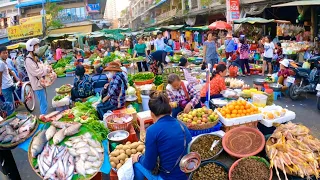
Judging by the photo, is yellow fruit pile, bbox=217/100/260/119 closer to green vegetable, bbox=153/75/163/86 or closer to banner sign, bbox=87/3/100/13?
green vegetable, bbox=153/75/163/86

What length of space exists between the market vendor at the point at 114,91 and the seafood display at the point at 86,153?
1512mm

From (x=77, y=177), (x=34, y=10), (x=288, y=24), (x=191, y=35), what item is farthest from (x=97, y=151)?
(x=34, y=10)

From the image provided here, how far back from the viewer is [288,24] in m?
13.4

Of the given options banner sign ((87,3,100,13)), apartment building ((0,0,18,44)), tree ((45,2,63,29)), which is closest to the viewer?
tree ((45,2,63,29))

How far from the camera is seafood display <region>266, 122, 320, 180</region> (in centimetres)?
290

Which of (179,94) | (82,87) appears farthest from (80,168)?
(82,87)

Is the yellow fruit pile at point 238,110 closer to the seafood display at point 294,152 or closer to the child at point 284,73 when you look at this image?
the seafood display at point 294,152

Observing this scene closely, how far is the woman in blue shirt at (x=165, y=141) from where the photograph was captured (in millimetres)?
2596

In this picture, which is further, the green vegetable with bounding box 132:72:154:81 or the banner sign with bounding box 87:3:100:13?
the banner sign with bounding box 87:3:100:13

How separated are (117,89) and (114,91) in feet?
0.24

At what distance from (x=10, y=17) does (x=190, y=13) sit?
95.9ft

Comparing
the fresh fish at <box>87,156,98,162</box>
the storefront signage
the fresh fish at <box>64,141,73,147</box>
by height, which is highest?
the storefront signage

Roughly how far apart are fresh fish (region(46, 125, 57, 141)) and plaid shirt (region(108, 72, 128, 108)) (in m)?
1.50

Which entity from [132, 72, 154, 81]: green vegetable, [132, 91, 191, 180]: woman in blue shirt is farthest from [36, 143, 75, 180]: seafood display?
[132, 72, 154, 81]: green vegetable
